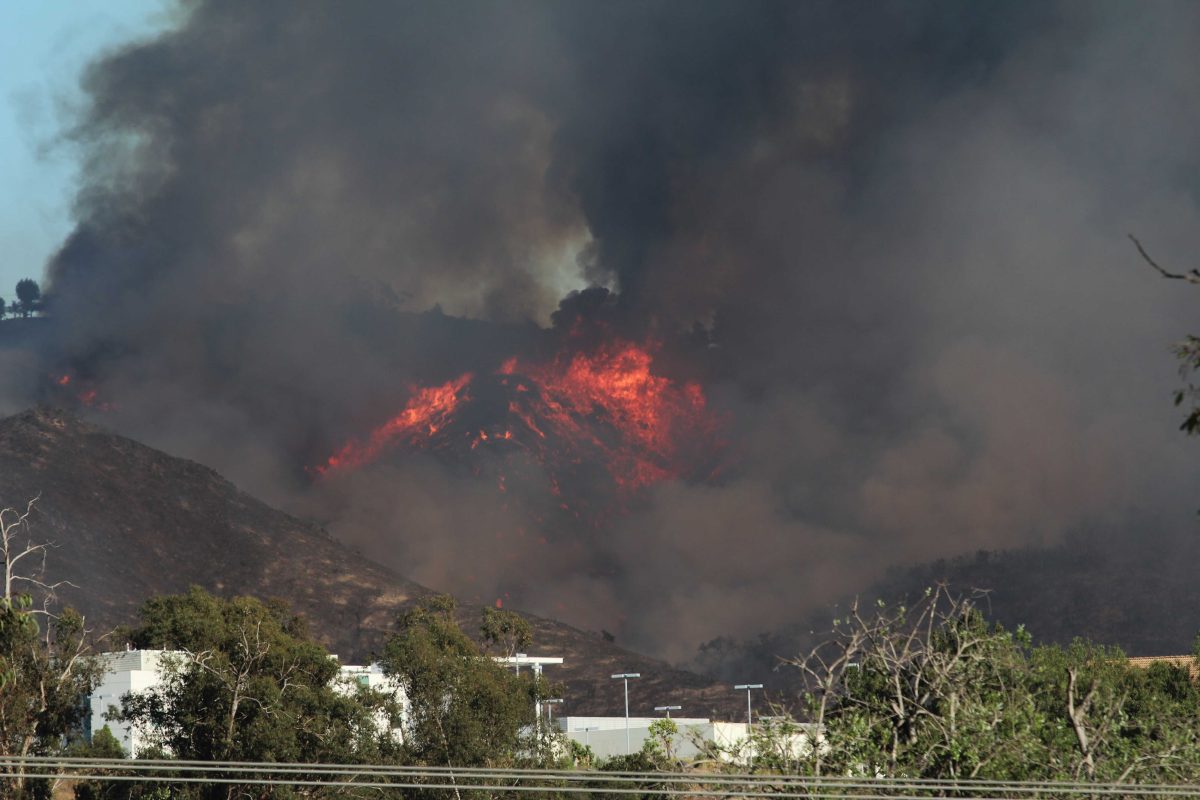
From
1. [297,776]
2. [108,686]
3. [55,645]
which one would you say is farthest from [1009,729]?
[108,686]

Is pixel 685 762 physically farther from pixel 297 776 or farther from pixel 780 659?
pixel 297 776

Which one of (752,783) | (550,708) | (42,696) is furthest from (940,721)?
(550,708)

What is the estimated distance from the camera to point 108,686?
4461 inches

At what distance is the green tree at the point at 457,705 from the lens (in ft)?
276

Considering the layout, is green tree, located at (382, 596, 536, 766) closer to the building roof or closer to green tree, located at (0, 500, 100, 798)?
green tree, located at (0, 500, 100, 798)

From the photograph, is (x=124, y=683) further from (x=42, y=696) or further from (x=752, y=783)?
(x=752, y=783)

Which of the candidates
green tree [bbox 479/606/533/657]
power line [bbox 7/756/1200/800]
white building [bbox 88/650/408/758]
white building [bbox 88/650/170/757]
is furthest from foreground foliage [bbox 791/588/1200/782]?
green tree [bbox 479/606/533/657]

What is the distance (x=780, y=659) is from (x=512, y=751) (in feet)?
190

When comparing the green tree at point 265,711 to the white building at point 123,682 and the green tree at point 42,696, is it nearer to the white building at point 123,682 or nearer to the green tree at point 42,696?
the green tree at point 42,696

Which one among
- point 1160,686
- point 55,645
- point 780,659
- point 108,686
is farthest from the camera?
point 108,686

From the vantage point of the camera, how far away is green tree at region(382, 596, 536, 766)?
8425 cm

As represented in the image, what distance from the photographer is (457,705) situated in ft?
287

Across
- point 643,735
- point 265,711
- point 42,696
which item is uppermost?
point 42,696

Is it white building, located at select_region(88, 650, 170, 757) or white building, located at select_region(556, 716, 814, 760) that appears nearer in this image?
white building, located at select_region(556, 716, 814, 760)
